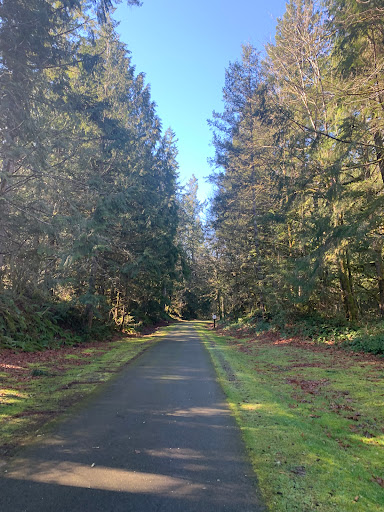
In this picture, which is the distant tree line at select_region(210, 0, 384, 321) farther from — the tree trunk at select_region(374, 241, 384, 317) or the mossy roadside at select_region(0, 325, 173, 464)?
the mossy roadside at select_region(0, 325, 173, 464)

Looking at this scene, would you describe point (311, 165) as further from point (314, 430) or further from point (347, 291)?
point (314, 430)

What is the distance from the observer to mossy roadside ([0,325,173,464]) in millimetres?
4547

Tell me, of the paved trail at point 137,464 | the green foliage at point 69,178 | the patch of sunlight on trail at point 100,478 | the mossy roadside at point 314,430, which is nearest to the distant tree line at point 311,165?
the mossy roadside at point 314,430

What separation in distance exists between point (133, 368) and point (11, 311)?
17.9ft

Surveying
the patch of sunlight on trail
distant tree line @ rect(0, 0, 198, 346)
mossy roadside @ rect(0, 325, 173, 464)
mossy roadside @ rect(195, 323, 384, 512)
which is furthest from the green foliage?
mossy roadside @ rect(195, 323, 384, 512)

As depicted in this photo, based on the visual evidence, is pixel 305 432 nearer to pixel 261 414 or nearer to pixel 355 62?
pixel 261 414

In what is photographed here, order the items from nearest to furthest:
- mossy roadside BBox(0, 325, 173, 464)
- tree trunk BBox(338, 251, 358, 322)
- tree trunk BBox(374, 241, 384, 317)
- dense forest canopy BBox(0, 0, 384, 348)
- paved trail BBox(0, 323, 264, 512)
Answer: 1. paved trail BBox(0, 323, 264, 512)
2. mossy roadside BBox(0, 325, 173, 464)
3. dense forest canopy BBox(0, 0, 384, 348)
4. tree trunk BBox(374, 241, 384, 317)
5. tree trunk BBox(338, 251, 358, 322)

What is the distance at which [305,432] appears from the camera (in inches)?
179

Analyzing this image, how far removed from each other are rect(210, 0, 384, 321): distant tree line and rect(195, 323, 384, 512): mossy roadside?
425 cm

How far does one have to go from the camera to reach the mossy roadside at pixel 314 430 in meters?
3.05

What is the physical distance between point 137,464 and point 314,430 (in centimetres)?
276

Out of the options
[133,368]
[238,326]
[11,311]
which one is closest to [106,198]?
[11,311]

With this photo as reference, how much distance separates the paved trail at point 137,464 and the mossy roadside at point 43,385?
1.48 feet

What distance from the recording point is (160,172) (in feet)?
85.4
